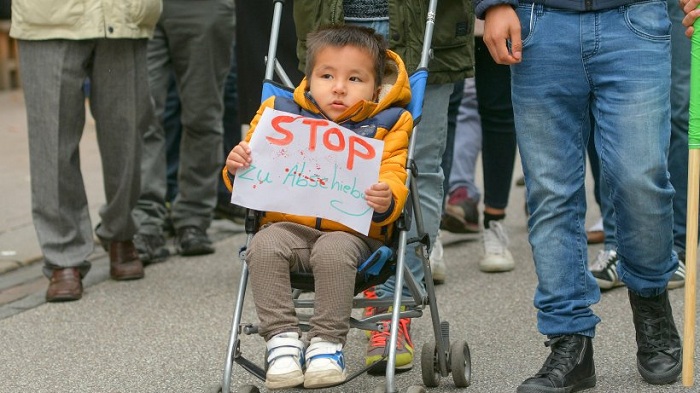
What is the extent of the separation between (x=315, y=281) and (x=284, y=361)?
276 millimetres

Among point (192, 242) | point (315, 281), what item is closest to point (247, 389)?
point (315, 281)

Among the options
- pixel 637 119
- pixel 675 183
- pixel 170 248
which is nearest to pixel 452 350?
pixel 637 119

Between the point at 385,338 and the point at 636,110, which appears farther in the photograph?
the point at 385,338

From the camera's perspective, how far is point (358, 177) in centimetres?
404

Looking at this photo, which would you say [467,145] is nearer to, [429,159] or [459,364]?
[429,159]

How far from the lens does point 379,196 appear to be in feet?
13.0

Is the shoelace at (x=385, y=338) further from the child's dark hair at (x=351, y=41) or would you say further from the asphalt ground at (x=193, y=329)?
the child's dark hair at (x=351, y=41)

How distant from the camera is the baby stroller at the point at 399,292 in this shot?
154 inches

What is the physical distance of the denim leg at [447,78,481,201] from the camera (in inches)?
289

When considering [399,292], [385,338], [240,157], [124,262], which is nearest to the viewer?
[399,292]

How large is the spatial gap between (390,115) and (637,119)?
0.78m

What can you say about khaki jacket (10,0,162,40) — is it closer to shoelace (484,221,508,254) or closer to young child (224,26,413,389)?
young child (224,26,413,389)

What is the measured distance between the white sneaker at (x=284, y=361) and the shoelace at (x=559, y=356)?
85cm

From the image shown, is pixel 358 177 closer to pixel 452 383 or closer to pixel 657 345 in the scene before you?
pixel 452 383
